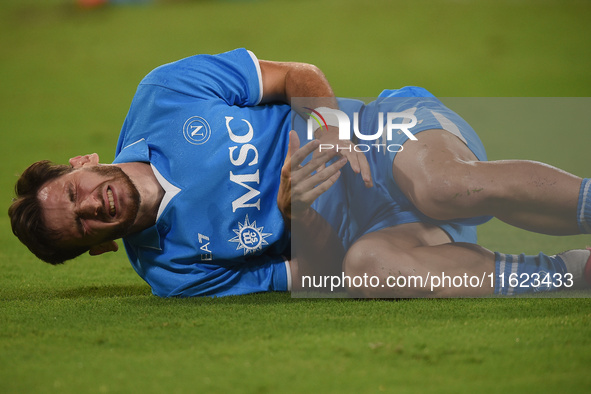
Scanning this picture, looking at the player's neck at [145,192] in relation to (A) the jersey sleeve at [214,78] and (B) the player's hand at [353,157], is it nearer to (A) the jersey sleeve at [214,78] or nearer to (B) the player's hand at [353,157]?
(A) the jersey sleeve at [214,78]

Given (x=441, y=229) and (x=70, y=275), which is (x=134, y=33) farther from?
(x=441, y=229)

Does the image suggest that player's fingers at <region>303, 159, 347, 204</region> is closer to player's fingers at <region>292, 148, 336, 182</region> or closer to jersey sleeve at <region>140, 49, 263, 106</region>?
player's fingers at <region>292, 148, 336, 182</region>

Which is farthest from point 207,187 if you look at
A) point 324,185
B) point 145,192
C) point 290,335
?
point 290,335

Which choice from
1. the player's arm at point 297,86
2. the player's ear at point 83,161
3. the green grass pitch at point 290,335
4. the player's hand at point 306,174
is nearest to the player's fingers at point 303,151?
the player's hand at point 306,174

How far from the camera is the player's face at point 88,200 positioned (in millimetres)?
1146

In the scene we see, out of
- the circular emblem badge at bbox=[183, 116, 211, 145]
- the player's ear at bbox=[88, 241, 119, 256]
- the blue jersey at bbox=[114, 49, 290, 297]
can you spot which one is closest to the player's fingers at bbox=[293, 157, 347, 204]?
the blue jersey at bbox=[114, 49, 290, 297]

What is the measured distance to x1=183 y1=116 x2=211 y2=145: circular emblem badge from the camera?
121 centimetres

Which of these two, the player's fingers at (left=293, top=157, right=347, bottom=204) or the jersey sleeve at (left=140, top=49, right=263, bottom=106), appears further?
the jersey sleeve at (left=140, top=49, right=263, bottom=106)

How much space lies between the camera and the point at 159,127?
4.07 feet

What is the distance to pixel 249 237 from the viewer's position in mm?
1175

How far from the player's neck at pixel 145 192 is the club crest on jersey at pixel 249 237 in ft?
0.50

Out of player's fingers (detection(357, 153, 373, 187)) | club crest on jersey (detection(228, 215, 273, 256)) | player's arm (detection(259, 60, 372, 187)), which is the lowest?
club crest on jersey (detection(228, 215, 273, 256))

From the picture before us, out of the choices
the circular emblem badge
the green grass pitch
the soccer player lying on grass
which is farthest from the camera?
the circular emblem badge

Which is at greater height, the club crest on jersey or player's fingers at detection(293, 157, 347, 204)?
player's fingers at detection(293, 157, 347, 204)
